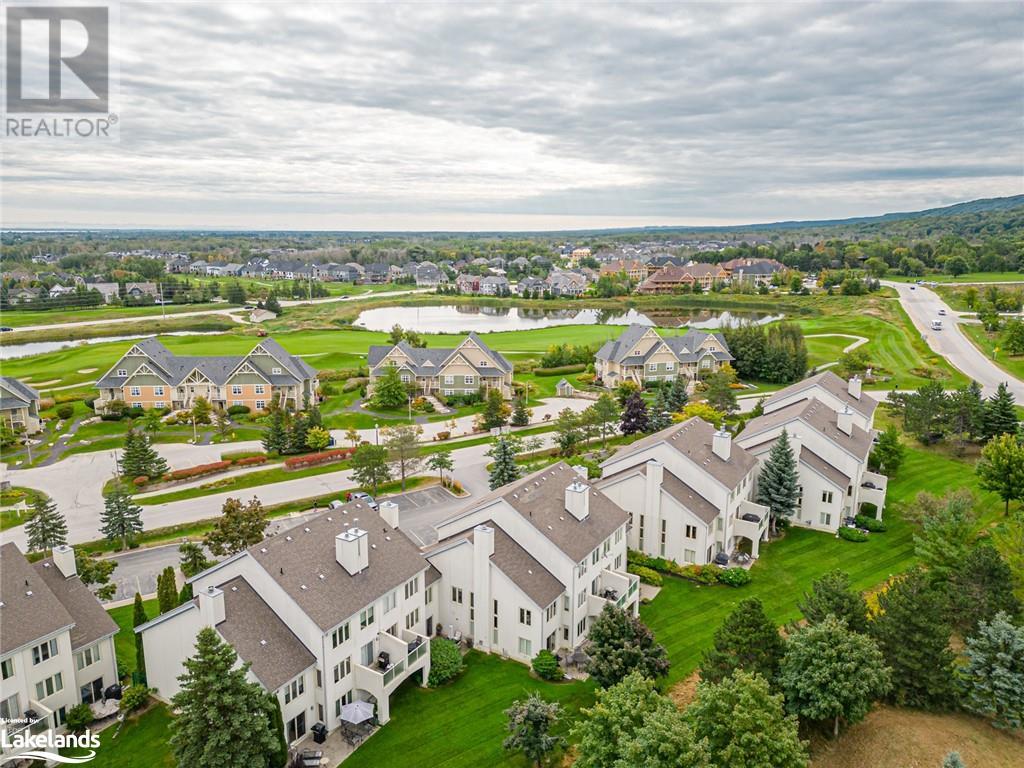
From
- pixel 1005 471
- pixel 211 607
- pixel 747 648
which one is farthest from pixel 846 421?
pixel 211 607

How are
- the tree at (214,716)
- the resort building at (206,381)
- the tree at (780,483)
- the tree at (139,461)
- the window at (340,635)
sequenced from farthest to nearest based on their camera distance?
the resort building at (206,381) → the tree at (139,461) → the tree at (780,483) → the window at (340,635) → the tree at (214,716)

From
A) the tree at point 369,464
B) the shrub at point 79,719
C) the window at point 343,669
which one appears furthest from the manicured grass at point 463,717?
the tree at point 369,464

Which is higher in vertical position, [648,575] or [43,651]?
[43,651]

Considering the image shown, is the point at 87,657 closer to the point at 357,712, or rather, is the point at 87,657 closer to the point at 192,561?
the point at 192,561

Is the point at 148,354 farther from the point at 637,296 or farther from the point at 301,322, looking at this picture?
the point at 637,296

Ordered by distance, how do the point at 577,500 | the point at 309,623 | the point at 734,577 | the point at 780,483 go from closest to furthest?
the point at 309,623 → the point at 577,500 → the point at 734,577 → the point at 780,483

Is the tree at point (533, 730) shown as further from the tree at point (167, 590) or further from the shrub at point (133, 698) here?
the tree at point (167, 590)
